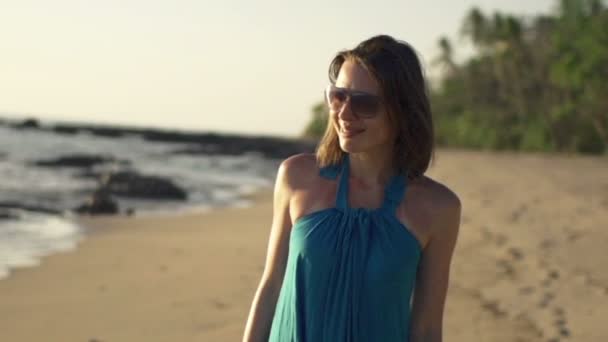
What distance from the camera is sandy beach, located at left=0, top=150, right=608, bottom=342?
20.1 feet

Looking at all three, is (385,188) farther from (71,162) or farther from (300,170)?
(71,162)

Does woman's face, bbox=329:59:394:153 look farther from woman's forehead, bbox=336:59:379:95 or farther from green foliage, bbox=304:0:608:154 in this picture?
green foliage, bbox=304:0:608:154

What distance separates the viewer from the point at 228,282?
7906mm

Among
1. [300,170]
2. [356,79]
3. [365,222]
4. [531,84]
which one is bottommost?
[531,84]

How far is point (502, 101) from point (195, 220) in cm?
4508

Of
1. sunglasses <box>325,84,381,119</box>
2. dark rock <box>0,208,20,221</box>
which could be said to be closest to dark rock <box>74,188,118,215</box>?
dark rock <box>0,208,20,221</box>

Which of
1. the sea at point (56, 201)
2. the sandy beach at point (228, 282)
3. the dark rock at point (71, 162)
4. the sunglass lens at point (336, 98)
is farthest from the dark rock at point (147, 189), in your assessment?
the sunglass lens at point (336, 98)

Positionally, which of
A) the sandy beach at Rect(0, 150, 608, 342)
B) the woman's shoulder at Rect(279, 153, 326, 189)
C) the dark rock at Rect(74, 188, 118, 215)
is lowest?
the dark rock at Rect(74, 188, 118, 215)

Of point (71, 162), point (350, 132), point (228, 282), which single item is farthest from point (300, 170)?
point (71, 162)

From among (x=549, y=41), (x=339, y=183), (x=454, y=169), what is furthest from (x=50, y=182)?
(x=549, y=41)

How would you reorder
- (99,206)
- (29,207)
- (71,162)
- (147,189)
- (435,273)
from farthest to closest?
1. (71,162)
2. (147,189)
3. (99,206)
4. (29,207)
5. (435,273)

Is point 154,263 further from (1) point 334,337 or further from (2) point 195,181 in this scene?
(2) point 195,181

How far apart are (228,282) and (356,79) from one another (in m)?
5.78

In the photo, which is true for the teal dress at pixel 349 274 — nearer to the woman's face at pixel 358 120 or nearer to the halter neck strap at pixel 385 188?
the halter neck strap at pixel 385 188
